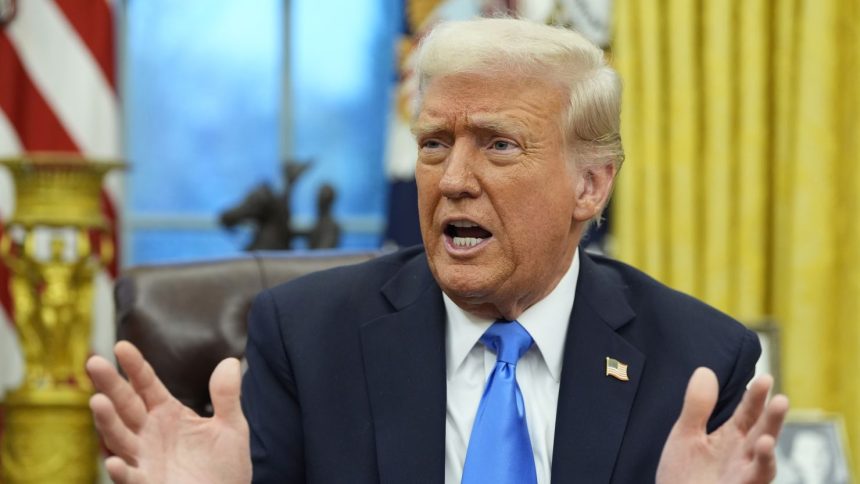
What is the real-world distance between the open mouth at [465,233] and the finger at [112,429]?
60cm

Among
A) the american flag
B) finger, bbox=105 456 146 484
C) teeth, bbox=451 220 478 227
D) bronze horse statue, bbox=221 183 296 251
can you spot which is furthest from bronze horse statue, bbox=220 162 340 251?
finger, bbox=105 456 146 484

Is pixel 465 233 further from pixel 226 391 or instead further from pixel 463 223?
pixel 226 391

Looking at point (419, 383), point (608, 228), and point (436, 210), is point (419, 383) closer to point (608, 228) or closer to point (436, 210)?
point (436, 210)

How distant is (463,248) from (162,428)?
54cm

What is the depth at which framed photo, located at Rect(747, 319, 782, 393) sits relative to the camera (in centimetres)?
395

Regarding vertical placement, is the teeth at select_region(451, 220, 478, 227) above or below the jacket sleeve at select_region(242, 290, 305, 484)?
above

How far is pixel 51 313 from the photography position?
13.3 ft

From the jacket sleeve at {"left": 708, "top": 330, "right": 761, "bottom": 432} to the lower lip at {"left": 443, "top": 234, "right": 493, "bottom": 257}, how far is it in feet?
1.51

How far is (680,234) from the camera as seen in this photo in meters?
4.29

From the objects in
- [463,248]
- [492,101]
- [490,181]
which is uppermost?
[492,101]

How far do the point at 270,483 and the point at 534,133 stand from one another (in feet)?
2.26

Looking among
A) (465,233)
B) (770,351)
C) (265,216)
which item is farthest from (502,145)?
(265,216)

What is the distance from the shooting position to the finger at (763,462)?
1.71m

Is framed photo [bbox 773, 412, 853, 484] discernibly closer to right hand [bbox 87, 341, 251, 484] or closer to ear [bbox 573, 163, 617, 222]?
ear [bbox 573, 163, 617, 222]
